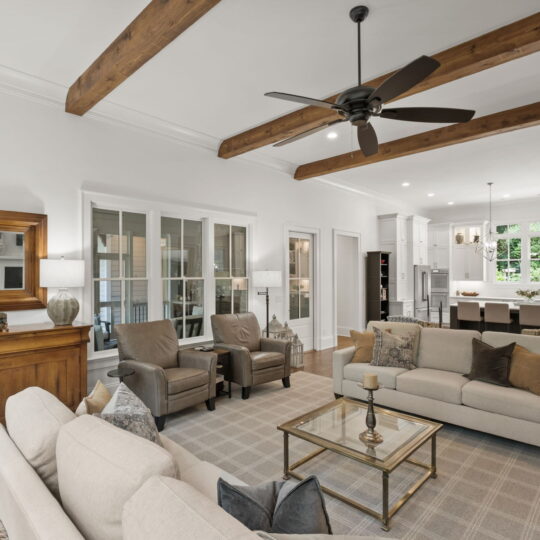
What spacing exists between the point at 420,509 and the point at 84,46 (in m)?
3.94

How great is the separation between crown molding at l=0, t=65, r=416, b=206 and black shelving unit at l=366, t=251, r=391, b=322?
2923 millimetres

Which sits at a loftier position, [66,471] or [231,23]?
[231,23]

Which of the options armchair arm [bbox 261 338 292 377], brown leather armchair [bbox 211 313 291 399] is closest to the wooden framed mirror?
brown leather armchair [bbox 211 313 291 399]

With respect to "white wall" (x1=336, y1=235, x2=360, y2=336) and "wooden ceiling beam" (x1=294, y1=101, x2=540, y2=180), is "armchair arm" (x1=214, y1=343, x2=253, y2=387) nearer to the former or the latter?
"wooden ceiling beam" (x1=294, y1=101, x2=540, y2=180)

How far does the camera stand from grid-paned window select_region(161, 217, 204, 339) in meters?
4.62

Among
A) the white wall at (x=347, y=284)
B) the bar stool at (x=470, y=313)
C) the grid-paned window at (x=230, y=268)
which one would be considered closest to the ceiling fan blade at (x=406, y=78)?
the grid-paned window at (x=230, y=268)

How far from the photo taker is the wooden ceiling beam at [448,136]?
397 cm

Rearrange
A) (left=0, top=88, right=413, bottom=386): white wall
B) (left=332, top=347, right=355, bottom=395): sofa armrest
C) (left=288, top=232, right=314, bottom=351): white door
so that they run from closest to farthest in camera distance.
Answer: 1. (left=0, top=88, right=413, bottom=386): white wall
2. (left=332, top=347, right=355, bottom=395): sofa armrest
3. (left=288, top=232, right=314, bottom=351): white door

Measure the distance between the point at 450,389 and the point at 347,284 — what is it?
492 centimetres

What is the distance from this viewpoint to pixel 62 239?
12.1ft

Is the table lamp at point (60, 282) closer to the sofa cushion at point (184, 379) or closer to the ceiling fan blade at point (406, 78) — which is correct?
the sofa cushion at point (184, 379)

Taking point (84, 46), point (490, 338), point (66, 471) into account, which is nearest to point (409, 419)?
point (490, 338)

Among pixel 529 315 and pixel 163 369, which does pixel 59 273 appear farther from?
pixel 529 315

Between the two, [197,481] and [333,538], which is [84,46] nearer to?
[197,481]
